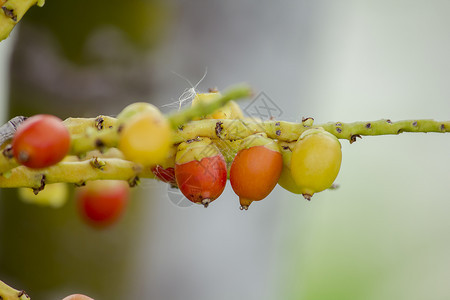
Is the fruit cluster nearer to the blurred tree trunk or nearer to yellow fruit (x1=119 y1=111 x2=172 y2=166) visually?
yellow fruit (x1=119 y1=111 x2=172 y2=166)

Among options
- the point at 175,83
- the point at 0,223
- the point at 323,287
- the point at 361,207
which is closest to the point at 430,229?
the point at 361,207

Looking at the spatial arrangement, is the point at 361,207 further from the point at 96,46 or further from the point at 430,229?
the point at 96,46

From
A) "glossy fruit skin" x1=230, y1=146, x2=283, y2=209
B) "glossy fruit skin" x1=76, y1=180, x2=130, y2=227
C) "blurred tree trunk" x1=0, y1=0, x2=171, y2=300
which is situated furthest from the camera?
"blurred tree trunk" x1=0, y1=0, x2=171, y2=300

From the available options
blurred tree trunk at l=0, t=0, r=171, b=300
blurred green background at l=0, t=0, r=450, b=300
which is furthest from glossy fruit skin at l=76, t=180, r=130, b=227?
blurred tree trunk at l=0, t=0, r=171, b=300

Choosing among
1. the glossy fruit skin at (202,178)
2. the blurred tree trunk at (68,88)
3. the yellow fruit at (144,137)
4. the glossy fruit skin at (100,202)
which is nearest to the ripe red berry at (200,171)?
the glossy fruit skin at (202,178)

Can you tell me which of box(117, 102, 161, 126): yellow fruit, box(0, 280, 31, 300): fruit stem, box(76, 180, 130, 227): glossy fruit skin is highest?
box(117, 102, 161, 126): yellow fruit

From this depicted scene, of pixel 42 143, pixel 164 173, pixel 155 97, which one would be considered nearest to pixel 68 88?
pixel 155 97

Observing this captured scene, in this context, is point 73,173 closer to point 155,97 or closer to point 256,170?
point 256,170
